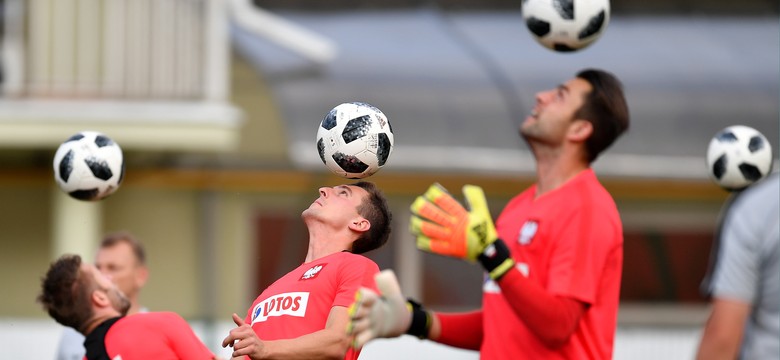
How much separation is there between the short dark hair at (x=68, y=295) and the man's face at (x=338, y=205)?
106 cm

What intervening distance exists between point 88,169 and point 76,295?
38.6 inches

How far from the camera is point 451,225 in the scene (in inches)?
202

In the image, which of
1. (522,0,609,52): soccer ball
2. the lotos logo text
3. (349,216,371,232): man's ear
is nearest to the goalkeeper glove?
the lotos logo text

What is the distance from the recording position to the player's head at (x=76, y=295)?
6250mm

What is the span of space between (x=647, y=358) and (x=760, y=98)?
21.8 feet

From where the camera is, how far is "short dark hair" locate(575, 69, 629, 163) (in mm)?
6160

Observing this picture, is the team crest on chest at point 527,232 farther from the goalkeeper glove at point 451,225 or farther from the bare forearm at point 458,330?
the goalkeeper glove at point 451,225

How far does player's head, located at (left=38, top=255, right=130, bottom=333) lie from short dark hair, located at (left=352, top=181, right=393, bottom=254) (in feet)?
3.68

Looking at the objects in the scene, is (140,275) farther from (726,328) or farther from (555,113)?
(726,328)

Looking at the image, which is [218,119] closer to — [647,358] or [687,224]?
[647,358]

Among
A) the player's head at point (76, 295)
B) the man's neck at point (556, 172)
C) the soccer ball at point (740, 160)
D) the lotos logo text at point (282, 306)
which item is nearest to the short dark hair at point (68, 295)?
the player's head at point (76, 295)

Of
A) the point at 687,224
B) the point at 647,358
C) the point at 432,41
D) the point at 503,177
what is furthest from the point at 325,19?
the point at 647,358

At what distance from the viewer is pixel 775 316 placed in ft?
17.9

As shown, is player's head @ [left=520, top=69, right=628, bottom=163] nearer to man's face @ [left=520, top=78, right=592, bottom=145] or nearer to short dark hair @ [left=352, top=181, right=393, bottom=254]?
man's face @ [left=520, top=78, right=592, bottom=145]
